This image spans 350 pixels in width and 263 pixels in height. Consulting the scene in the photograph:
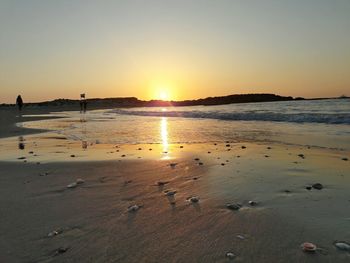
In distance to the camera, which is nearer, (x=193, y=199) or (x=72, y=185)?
(x=193, y=199)

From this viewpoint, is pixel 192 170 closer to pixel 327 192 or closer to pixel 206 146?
pixel 327 192

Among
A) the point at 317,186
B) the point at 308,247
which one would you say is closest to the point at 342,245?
the point at 308,247

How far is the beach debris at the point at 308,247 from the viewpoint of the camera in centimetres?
341

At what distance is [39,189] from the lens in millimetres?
5938

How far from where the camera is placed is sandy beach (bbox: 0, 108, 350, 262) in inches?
136

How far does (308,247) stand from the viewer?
11.3 ft

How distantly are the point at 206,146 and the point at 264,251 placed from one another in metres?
8.35

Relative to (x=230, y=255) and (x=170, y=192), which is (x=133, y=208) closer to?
(x=170, y=192)

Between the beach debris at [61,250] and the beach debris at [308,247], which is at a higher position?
the beach debris at [308,247]

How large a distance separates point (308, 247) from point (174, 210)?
1.85 meters

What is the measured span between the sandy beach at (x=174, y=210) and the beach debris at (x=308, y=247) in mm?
42

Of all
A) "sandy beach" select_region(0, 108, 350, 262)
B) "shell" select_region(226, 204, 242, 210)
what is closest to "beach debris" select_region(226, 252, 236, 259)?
"sandy beach" select_region(0, 108, 350, 262)

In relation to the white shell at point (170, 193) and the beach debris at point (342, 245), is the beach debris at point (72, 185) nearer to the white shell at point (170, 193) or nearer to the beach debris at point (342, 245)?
the white shell at point (170, 193)

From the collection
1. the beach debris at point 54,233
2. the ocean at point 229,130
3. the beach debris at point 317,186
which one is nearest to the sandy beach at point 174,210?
the beach debris at point 54,233
